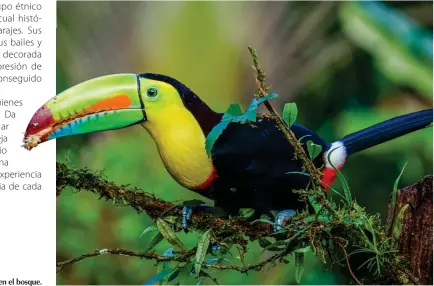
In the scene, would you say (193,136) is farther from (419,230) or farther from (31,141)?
(419,230)

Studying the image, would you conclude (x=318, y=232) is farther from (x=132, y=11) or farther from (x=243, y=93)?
(x=132, y=11)

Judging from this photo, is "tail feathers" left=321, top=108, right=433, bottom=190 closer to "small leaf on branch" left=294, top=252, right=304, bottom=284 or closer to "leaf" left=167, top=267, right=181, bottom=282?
"small leaf on branch" left=294, top=252, right=304, bottom=284

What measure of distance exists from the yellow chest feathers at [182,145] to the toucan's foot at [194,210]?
0.05 metres

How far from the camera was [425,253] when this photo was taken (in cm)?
175

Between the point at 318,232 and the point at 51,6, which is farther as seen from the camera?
the point at 51,6

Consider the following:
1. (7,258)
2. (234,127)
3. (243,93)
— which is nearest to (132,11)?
(243,93)

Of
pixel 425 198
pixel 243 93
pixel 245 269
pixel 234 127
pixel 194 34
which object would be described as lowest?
pixel 245 269

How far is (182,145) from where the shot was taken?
1872 mm

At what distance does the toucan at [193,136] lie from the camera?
1876 mm

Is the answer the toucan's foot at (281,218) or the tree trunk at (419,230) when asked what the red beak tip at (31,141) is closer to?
the toucan's foot at (281,218)

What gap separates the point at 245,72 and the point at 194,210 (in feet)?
2.22

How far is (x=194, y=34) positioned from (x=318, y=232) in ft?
3.12

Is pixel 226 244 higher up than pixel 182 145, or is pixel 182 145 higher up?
pixel 182 145

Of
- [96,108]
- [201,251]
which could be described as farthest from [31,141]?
[201,251]
